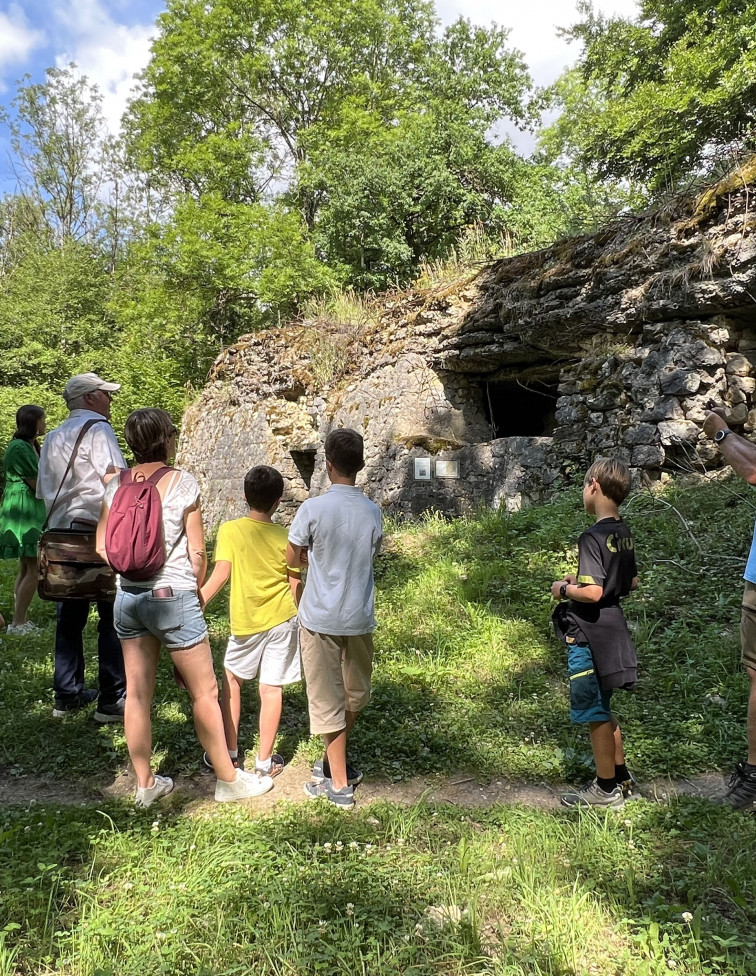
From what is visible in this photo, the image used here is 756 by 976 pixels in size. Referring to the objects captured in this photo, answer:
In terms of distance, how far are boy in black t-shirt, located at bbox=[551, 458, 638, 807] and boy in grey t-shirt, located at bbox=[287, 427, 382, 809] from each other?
936 mm

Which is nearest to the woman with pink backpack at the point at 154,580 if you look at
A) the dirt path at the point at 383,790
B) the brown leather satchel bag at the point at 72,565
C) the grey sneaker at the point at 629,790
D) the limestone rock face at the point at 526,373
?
the dirt path at the point at 383,790

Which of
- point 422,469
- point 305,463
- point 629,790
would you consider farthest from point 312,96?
point 629,790

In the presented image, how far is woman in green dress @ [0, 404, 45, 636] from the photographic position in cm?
501

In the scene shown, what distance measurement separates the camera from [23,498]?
5.16 m

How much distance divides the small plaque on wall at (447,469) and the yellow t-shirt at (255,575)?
198 inches

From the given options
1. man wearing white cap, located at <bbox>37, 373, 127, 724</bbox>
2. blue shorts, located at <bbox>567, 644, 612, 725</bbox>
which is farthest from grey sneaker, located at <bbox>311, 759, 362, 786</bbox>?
man wearing white cap, located at <bbox>37, 373, 127, 724</bbox>

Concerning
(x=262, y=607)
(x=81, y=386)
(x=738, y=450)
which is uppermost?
(x=81, y=386)

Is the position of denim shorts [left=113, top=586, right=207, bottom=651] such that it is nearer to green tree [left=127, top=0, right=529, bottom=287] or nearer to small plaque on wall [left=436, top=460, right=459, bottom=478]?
small plaque on wall [left=436, top=460, right=459, bottom=478]

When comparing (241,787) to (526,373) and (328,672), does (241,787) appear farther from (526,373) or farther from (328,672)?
(526,373)

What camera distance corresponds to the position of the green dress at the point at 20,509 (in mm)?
5039

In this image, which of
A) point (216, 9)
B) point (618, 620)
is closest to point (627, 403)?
point (618, 620)

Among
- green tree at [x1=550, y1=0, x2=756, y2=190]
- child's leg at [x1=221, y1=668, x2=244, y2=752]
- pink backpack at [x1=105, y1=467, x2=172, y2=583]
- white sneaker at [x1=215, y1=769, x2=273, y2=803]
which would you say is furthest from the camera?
green tree at [x1=550, y1=0, x2=756, y2=190]

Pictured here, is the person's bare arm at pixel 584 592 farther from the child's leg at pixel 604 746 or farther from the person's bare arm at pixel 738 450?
the person's bare arm at pixel 738 450

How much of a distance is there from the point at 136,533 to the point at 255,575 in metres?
0.73
